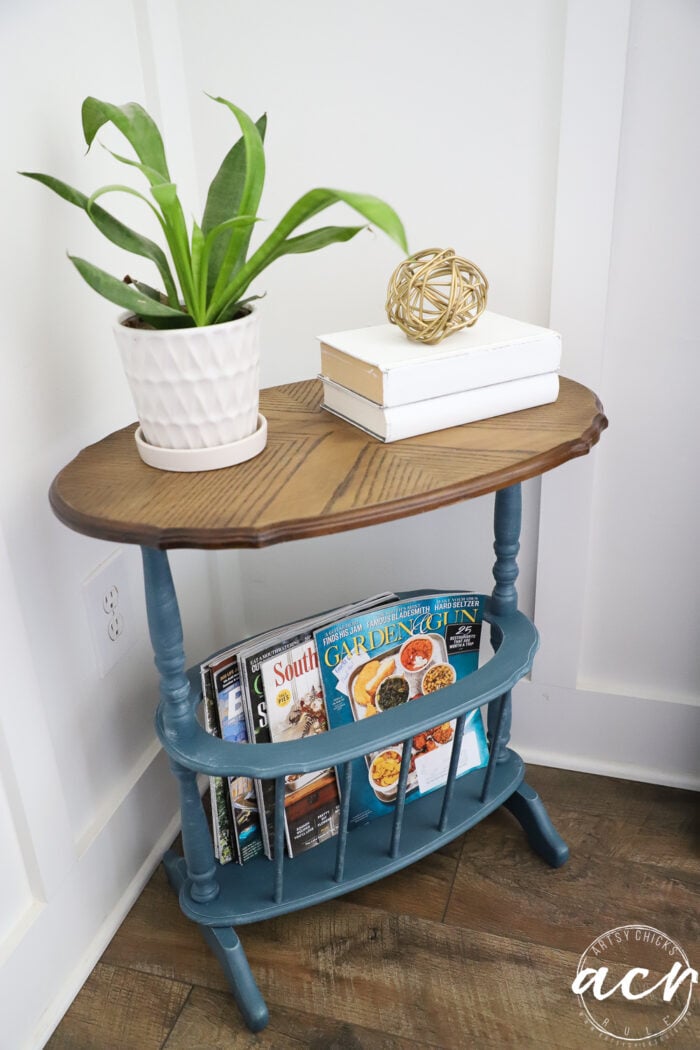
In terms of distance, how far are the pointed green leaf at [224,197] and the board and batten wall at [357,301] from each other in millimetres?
197

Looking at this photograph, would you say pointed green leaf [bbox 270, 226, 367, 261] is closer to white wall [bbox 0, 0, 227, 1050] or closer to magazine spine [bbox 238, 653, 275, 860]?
white wall [bbox 0, 0, 227, 1050]

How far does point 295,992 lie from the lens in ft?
3.55

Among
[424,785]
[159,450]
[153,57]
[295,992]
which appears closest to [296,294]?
[153,57]

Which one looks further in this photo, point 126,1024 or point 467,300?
point 126,1024

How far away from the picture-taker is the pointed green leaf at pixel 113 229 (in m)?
0.81

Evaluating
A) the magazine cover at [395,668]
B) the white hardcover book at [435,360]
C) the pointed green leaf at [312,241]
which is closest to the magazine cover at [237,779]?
the magazine cover at [395,668]

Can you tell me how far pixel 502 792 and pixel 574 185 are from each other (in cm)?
81

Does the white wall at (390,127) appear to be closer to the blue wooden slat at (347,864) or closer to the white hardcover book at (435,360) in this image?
the white hardcover book at (435,360)

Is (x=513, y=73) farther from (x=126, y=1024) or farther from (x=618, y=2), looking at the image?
(x=126, y=1024)

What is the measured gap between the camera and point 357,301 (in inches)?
48.1

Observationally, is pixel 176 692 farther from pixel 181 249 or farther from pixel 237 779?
pixel 181 249

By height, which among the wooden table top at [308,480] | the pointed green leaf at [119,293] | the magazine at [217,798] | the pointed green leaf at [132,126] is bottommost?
the magazine at [217,798]

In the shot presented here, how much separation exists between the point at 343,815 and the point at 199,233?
667 millimetres

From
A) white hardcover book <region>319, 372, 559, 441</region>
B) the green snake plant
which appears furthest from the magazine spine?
the green snake plant
